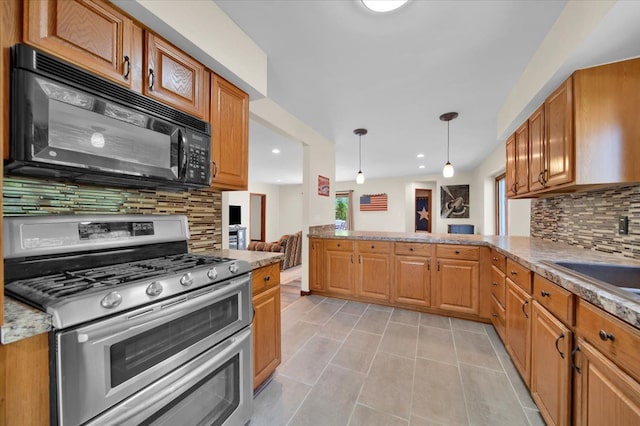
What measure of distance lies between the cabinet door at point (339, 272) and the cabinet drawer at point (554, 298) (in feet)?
6.87

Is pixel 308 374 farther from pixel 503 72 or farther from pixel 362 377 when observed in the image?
pixel 503 72

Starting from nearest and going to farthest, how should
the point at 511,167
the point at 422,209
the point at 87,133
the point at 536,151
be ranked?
the point at 87,133 → the point at 536,151 → the point at 511,167 → the point at 422,209

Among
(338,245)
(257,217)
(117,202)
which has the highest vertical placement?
(117,202)

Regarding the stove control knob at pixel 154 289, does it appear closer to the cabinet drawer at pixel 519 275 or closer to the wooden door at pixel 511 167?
the cabinet drawer at pixel 519 275

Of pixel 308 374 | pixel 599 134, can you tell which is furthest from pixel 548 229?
pixel 308 374

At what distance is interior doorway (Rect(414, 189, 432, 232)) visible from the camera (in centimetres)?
785

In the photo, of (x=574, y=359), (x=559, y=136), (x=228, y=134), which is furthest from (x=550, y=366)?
(x=228, y=134)

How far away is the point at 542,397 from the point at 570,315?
2.04ft

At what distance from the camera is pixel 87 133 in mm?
1010

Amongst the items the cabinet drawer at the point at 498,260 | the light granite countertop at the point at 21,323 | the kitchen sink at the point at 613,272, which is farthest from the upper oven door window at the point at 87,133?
the cabinet drawer at the point at 498,260

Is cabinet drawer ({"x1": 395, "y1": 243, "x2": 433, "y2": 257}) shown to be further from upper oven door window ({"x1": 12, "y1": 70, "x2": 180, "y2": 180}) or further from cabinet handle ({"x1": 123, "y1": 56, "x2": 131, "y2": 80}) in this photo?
cabinet handle ({"x1": 123, "y1": 56, "x2": 131, "y2": 80})

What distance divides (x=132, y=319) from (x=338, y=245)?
9.05 ft

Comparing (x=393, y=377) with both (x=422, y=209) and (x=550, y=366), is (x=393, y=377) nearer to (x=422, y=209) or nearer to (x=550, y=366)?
(x=550, y=366)

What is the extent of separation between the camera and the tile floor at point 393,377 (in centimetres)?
147
